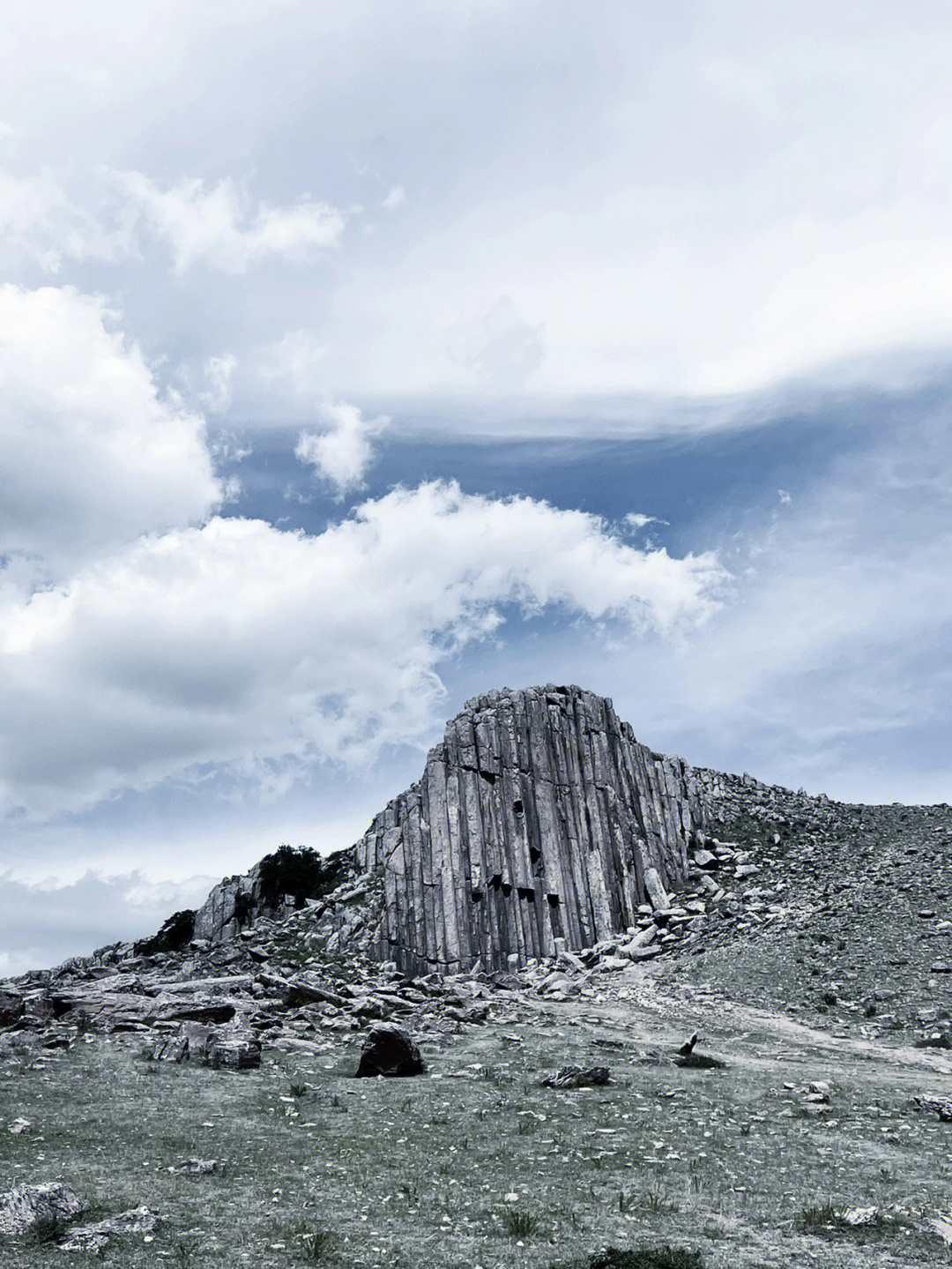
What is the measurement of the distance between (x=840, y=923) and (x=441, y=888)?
2638cm

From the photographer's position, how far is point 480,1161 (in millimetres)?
15727

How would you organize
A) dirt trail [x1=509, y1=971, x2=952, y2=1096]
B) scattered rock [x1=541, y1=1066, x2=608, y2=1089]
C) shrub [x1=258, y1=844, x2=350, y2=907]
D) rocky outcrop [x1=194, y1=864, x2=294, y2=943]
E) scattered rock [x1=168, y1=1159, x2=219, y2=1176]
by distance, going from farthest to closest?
shrub [x1=258, y1=844, x2=350, y2=907] < rocky outcrop [x1=194, y1=864, x2=294, y2=943] < dirt trail [x1=509, y1=971, x2=952, y2=1096] < scattered rock [x1=541, y1=1066, x2=608, y2=1089] < scattered rock [x1=168, y1=1159, x2=219, y2=1176]

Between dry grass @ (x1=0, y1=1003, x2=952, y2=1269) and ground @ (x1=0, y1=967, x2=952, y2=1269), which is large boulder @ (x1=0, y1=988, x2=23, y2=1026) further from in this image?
dry grass @ (x1=0, y1=1003, x2=952, y2=1269)

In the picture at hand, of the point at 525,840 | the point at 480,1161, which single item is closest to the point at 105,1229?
the point at 480,1161

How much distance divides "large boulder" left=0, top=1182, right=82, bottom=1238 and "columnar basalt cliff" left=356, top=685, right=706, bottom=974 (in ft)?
151

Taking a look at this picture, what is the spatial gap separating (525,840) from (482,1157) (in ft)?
149

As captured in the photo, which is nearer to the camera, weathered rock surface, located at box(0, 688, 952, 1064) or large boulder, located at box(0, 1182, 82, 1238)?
large boulder, located at box(0, 1182, 82, 1238)

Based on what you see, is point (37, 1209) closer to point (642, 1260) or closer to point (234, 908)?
point (642, 1260)

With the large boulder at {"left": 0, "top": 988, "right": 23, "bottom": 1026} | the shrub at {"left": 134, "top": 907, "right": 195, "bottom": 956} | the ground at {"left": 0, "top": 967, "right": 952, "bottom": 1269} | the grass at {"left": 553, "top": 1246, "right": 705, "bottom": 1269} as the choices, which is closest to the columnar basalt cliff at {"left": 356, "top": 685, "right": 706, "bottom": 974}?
the shrub at {"left": 134, "top": 907, "right": 195, "bottom": 956}

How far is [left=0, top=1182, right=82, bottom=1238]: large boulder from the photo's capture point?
11484mm

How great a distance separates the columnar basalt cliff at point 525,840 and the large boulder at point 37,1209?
46.2 metres

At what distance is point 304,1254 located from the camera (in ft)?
36.8

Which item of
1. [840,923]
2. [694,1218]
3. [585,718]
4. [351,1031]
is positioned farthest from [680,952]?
[694,1218]

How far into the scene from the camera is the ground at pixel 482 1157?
38.9 ft
